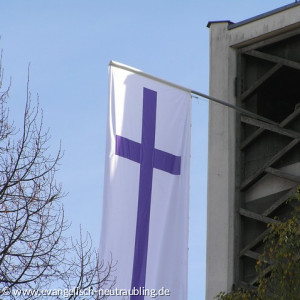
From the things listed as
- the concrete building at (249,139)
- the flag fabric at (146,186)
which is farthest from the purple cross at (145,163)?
the concrete building at (249,139)

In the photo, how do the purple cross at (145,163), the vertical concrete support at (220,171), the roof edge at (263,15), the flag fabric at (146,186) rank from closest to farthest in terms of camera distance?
the flag fabric at (146,186)
the purple cross at (145,163)
the roof edge at (263,15)
the vertical concrete support at (220,171)

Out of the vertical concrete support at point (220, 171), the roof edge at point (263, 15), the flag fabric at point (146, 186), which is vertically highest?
the roof edge at point (263, 15)

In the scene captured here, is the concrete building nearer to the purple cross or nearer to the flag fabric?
A: the flag fabric

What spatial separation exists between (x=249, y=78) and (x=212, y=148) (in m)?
1.96

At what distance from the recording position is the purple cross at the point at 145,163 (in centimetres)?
1731


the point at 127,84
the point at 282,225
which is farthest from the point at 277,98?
the point at 127,84

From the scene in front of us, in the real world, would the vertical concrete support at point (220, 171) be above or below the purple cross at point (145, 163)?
above

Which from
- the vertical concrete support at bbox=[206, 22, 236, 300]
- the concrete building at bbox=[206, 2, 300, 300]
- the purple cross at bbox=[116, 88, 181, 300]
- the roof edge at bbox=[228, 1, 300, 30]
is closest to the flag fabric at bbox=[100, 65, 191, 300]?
the purple cross at bbox=[116, 88, 181, 300]

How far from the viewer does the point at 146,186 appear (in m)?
17.8

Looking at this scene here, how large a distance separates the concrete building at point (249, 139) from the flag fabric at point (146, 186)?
7.40 m

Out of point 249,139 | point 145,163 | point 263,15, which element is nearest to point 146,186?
point 145,163

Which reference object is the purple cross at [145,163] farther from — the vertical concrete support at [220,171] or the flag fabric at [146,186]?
the vertical concrete support at [220,171]

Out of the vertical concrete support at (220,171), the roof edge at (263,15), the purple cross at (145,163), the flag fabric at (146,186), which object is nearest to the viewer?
the flag fabric at (146,186)

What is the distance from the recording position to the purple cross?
17312 mm
